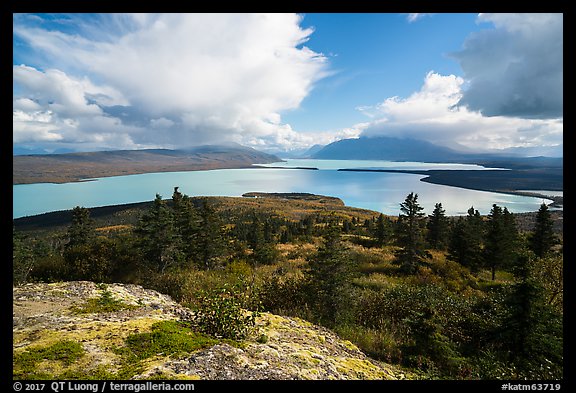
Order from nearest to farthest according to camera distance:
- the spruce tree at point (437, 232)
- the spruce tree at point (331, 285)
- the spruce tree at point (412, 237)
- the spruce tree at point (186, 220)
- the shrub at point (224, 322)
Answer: the shrub at point (224, 322), the spruce tree at point (331, 285), the spruce tree at point (412, 237), the spruce tree at point (186, 220), the spruce tree at point (437, 232)

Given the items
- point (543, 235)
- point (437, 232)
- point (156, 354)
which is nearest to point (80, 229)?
point (156, 354)

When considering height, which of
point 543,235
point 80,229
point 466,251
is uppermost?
Answer: point 80,229

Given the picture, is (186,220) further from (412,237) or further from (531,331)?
(531,331)

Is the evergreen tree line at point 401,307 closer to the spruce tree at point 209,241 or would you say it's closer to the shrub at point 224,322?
the shrub at point 224,322

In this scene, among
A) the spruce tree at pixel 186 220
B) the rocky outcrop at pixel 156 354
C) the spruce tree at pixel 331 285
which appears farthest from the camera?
the spruce tree at pixel 186 220

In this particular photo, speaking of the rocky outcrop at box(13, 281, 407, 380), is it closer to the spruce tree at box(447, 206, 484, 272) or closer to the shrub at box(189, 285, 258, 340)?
the shrub at box(189, 285, 258, 340)

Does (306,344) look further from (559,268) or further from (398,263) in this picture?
(398,263)

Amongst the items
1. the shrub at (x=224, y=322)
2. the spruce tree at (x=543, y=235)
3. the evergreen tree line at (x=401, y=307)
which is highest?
the shrub at (x=224, y=322)

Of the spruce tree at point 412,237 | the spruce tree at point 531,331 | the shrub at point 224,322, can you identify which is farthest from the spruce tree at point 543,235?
the shrub at point 224,322
